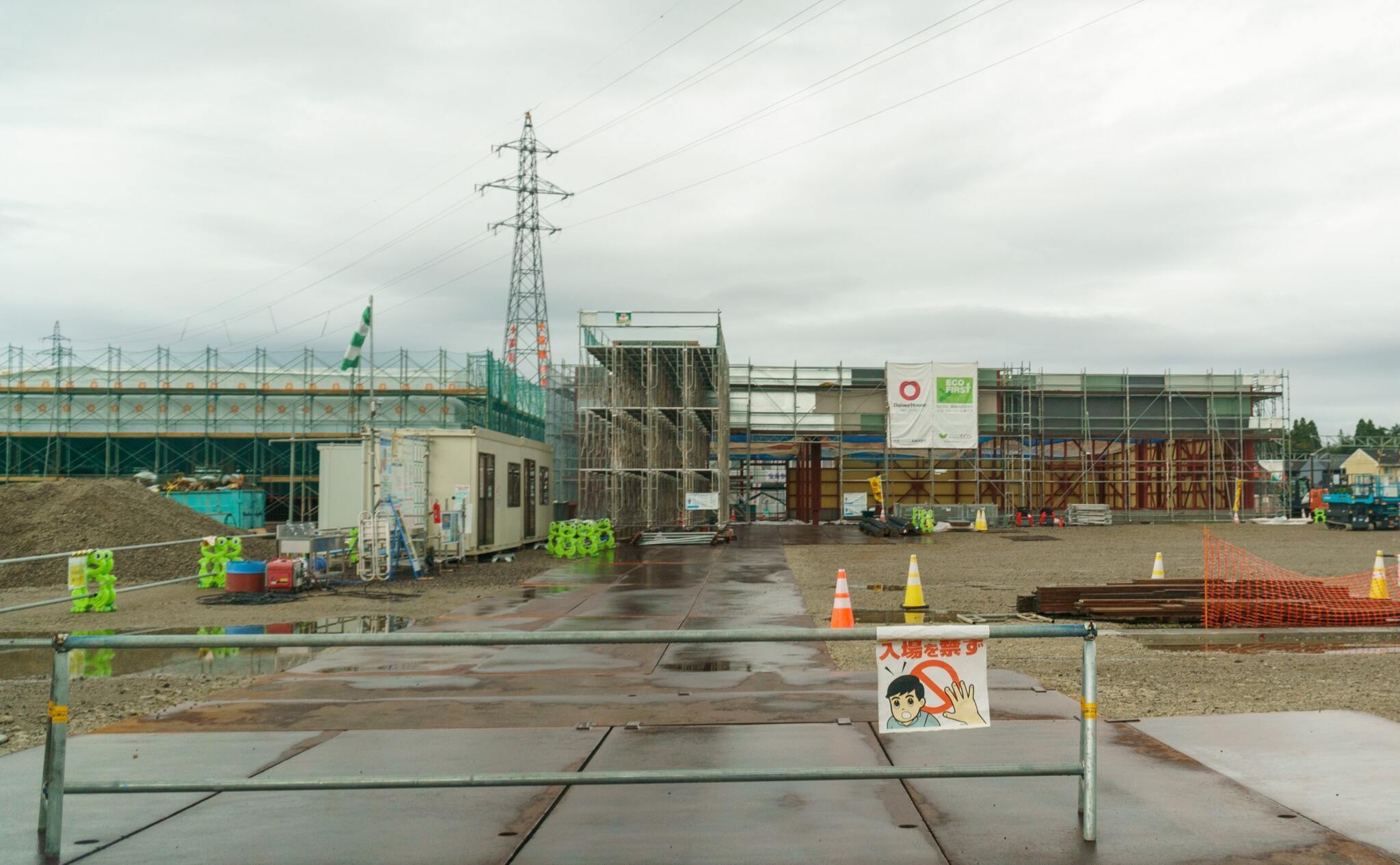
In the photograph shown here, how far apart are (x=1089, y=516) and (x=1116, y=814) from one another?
42.2 meters

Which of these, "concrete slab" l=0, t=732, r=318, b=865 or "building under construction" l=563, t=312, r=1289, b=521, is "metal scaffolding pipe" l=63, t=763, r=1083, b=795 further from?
"building under construction" l=563, t=312, r=1289, b=521

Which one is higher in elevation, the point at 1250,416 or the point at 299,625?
the point at 1250,416

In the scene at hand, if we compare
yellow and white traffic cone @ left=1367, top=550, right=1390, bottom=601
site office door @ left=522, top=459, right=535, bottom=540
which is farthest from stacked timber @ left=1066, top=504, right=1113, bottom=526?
yellow and white traffic cone @ left=1367, top=550, right=1390, bottom=601

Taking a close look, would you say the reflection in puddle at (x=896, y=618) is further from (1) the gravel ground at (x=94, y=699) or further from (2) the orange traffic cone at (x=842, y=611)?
(1) the gravel ground at (x=94, y=699)

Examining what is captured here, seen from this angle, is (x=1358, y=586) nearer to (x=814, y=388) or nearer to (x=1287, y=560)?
(x=1287, y=560)

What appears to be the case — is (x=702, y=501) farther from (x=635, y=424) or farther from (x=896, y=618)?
(x=896, y=618)

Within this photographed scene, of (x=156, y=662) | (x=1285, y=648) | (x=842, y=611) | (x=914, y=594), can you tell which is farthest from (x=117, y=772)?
(x=1285, y=648)

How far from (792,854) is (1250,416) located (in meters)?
52.2

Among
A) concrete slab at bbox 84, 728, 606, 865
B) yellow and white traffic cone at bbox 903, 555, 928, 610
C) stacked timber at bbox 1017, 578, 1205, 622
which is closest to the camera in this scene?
concrete slab at bbox 84, 728, 606, 865

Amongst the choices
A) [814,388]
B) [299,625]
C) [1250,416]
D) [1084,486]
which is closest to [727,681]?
[299,625]

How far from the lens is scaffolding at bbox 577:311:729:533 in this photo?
33.2 meters

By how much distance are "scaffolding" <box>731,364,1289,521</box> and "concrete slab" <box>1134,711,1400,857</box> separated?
39510mm

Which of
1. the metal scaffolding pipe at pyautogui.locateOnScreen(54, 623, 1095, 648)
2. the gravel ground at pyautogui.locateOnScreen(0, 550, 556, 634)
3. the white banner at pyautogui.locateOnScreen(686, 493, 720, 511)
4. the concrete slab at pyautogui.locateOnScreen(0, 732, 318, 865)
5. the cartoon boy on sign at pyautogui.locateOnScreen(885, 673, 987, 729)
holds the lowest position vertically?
the gravel ground at pyautogui.locateOnScreen(0, 550, 556, 634)

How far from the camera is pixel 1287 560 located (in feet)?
77.0
